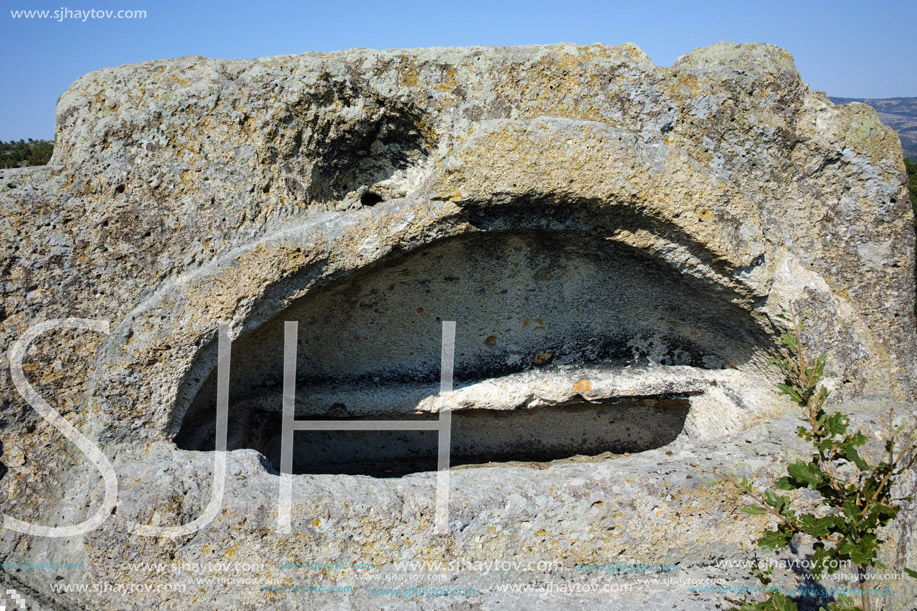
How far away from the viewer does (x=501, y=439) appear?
3377 mm

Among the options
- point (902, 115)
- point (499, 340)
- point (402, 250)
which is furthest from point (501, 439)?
point (902, 115)

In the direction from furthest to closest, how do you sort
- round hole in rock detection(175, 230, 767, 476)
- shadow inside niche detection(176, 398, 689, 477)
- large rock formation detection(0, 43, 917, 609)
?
1. shadow inside niche detection(176, 398, 689, 477)
2. round hole in rock detection(175, 230, 767, 476)
3. large rock formation detection(0, 43, 917, 609)

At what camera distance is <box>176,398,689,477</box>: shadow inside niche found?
10.7ft

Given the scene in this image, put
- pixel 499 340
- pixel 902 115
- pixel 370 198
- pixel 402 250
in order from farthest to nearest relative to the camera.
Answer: pixel 902 115, pixel 499 340, pixel 370 198, pixel 402 250

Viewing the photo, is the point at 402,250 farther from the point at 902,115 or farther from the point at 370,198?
the point at 902,115

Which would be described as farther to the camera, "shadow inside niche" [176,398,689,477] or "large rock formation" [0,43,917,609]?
"shadow inside niche" [176,398,689,477]

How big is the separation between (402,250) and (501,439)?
149cm

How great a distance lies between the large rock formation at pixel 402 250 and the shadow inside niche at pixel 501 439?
24.3 inches

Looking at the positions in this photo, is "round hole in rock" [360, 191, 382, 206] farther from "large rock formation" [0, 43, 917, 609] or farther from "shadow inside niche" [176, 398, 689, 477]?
"shadow inside niche" [176, 398, 689, 477]

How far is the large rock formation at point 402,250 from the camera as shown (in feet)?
6.96

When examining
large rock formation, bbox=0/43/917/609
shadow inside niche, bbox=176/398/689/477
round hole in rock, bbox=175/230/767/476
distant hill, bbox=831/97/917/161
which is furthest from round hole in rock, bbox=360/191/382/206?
distant hill, bbox=831/97/917/161

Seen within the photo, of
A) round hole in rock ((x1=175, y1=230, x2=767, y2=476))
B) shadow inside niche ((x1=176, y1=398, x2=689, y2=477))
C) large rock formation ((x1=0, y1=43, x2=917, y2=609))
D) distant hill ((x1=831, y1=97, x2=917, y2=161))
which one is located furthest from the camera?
distant hill ((x1=831, y1=97, x2=917, y2=161))

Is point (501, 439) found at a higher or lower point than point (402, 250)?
lower

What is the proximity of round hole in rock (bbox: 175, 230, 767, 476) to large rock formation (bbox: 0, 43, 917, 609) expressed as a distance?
3cm
